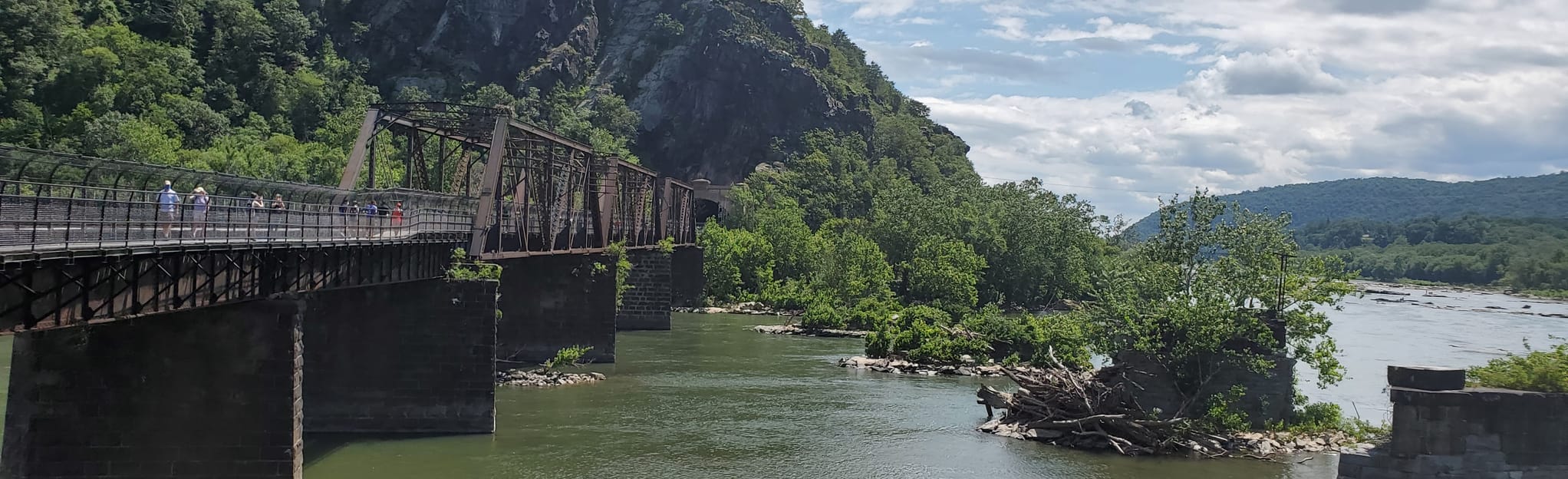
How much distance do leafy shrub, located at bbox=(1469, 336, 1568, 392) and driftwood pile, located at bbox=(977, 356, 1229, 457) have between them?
344 inches

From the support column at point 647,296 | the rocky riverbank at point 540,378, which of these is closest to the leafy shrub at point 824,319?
the support column at point 647,296

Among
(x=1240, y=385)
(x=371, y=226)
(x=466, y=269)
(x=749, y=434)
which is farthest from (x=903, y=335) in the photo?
(x=371, y=226)

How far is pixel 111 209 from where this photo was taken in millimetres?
20906

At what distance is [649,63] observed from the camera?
6757 inches

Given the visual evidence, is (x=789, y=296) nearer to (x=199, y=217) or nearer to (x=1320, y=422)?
(x=1320, y=422)

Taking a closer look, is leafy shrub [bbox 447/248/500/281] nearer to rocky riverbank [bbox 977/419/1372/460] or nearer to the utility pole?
rocky riverbank [bbox 977/419/1372/460]

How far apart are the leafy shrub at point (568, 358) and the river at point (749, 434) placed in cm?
92

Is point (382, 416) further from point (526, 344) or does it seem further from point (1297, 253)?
point (1297, 253)

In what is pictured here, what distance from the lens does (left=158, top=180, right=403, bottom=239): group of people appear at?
71.7 ft

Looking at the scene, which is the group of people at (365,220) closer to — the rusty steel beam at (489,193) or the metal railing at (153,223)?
the metal railing at (153,223)

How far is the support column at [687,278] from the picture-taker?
9706 centimetres

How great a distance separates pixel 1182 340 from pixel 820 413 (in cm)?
1306

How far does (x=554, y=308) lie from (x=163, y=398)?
102 ft

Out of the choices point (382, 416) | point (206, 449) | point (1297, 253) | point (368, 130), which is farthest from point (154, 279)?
point (1297, 253)
